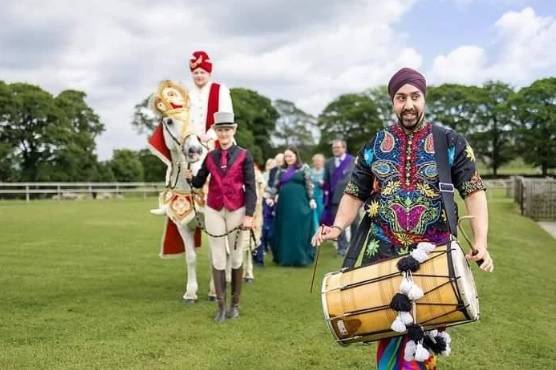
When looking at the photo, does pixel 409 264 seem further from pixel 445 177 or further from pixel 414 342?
pixel 445 177

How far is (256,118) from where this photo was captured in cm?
7006

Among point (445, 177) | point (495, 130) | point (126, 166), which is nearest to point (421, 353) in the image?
point (445, 177)

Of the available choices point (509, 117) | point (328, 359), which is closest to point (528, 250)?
point (328, 359)

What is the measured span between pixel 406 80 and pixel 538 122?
224 ft

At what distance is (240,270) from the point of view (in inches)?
258

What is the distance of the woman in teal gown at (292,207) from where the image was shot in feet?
35.2

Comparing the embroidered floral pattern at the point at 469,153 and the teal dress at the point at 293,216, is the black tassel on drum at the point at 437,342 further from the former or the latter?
the teal dress at the point at 293,216

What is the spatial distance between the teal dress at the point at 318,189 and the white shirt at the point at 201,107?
18.1ft

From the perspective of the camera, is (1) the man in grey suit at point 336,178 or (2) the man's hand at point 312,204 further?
(1) the man in grey suit at point 336,178

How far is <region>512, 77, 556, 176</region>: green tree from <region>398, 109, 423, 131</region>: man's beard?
6570 cm

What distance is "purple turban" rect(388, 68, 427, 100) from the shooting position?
321 centimetres

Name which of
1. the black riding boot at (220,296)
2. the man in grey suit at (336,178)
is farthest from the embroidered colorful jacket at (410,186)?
the man in grey suit at (336,178)

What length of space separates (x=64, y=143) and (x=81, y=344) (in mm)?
46823

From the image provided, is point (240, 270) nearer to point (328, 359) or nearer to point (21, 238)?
point (328, 359)
